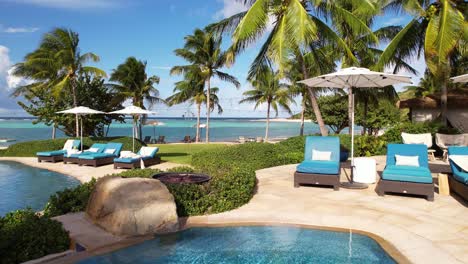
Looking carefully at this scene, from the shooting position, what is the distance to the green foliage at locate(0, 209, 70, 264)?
13.1 ft

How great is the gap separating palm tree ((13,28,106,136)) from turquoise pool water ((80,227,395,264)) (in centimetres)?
1702

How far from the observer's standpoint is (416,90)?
1451 inches

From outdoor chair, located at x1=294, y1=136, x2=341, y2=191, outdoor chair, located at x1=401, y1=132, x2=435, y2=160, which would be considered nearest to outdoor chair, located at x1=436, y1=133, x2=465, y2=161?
outdoor chair, located at x1=401, y1=132, x2=435, y2=160

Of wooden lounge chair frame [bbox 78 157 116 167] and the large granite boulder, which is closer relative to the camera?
the large granite boulder

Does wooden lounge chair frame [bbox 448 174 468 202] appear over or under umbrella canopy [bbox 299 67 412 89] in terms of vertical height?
under

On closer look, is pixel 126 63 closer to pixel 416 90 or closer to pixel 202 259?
pixel 202 259

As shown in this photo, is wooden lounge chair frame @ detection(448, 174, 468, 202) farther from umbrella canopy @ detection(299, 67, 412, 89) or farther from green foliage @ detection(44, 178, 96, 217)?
green foliage @ detection(44, 178, 96, 217)

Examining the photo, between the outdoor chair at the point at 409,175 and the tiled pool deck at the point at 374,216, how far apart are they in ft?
0.68

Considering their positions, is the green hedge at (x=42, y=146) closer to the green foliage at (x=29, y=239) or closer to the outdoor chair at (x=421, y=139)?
the outdoor chair at (x=421, y=139)

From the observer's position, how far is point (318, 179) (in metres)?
7.82

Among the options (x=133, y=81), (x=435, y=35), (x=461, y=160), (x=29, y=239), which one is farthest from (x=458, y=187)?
(x=133, y=81)

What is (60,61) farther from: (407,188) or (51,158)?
(407,188)

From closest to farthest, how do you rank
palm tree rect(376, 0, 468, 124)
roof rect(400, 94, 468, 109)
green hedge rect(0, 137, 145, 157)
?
palm tree rect(376, 0, 468, 124), roof rect(400, 94, 468, 109), green hedge rect(0, 137, 145, 157)

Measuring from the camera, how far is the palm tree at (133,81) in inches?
1009
